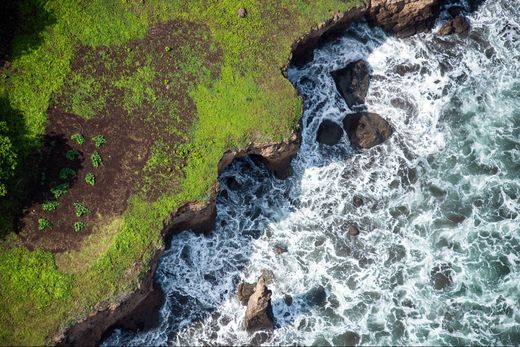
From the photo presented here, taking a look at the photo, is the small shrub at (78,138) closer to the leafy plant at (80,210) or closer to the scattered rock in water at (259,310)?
the leafy plant at (80,210)

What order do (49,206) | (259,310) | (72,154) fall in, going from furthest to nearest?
1. (72,154)
2. (259,310)
3. (49,206)

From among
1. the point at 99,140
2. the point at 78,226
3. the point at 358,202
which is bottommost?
the point at 358,202

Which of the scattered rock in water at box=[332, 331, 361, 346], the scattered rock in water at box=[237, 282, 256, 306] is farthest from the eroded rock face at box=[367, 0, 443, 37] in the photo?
the scattered rock in water at box=[332, 331, 361, 346]

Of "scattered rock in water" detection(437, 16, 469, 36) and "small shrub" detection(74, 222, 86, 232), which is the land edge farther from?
"small shrub" detection(74, 222, 86, 232)

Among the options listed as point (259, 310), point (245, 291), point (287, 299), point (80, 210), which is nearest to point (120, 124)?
point (80, 210)

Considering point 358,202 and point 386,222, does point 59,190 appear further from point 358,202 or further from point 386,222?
point 386,222

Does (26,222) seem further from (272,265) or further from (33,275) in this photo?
(272,265)
